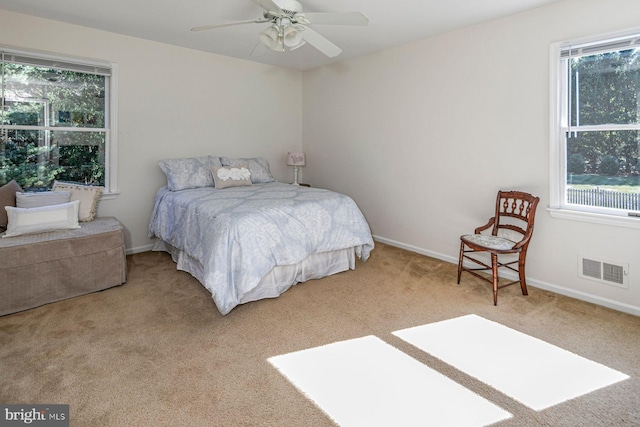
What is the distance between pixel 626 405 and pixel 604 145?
6.55 ft

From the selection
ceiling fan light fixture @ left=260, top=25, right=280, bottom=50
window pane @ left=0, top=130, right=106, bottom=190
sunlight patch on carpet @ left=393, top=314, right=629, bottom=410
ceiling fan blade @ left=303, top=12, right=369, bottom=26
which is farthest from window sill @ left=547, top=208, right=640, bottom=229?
window pane @ left=0, top=130, right=106, bottom=190

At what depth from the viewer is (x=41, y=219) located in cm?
290

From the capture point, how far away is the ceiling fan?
8.35ft

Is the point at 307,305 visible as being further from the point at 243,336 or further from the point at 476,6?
the point at 476,6

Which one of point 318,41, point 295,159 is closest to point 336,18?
point 318,41

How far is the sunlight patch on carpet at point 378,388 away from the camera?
5.18 feet

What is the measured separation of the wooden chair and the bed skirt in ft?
3.64

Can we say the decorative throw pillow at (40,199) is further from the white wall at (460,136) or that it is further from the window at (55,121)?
the white wall at (460,136)

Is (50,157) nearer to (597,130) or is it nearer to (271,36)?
(271,36)

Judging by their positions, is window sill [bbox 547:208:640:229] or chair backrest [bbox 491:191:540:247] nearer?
window sill [bbox 547:208:640:229]

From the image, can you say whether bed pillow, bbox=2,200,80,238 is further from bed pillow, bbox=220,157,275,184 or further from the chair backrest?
the chair backrest

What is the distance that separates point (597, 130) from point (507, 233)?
1.08m

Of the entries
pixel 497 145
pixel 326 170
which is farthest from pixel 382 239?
pixel 497 145

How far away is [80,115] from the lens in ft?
12.4
